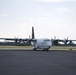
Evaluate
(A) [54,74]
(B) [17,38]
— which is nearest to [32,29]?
(B) [17,38]

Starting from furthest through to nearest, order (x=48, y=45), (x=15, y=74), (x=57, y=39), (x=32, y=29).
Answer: (x=32, y=29), (x=57, y=39), (x=48, y=45), (x=15, y=74)

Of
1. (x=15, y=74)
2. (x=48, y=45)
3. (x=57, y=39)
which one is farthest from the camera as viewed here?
(x=57, y=39)

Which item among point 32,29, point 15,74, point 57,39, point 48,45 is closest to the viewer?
point 15,74

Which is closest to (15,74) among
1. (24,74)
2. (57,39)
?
(24,74)

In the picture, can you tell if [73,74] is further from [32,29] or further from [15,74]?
[32,29]

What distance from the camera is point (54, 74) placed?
38.1ft

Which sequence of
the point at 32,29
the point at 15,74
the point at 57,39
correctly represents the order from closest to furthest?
the point at 15,74 → the point at 57,39 → the point at 32,29

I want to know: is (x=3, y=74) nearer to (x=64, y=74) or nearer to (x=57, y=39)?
(x=64, y=74)

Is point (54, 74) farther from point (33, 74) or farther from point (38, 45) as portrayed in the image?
point (38, 45)

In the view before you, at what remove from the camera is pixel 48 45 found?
5369 cm

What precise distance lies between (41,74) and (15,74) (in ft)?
4.27

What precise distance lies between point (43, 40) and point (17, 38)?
1969cm

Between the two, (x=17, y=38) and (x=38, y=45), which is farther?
(x=17, y=38)

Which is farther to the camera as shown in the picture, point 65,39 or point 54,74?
point 65,39
